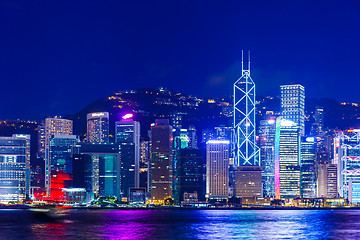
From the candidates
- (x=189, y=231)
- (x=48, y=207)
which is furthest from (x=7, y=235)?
(x=48, y=207)

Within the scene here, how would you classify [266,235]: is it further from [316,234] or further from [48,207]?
[48,207]

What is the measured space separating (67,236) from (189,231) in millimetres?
19548

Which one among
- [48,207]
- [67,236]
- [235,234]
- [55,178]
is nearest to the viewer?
[67,236]

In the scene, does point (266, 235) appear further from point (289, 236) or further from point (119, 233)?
point (119, 233)

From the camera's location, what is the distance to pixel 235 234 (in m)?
89.2

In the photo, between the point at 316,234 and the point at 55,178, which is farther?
the point at 55,178

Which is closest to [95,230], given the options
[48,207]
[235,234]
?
[235,234]

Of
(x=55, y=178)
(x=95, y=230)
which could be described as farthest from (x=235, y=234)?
(x=55, y=178)

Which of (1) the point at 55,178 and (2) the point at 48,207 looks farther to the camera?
(1) the point at 55,178

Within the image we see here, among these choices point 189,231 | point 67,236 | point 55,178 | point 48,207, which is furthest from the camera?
point 55,178

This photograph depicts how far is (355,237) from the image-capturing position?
83938 millimetres

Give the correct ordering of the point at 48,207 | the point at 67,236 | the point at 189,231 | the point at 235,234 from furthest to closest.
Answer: the point at 48,207, the point at 189,231, the point at 235,234, the point at 67,236

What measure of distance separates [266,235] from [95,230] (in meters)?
24.6

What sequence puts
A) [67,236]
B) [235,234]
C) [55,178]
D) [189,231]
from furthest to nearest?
1. [55,178]
2. [189,231]
3. [235,234]
4. [67,236]
